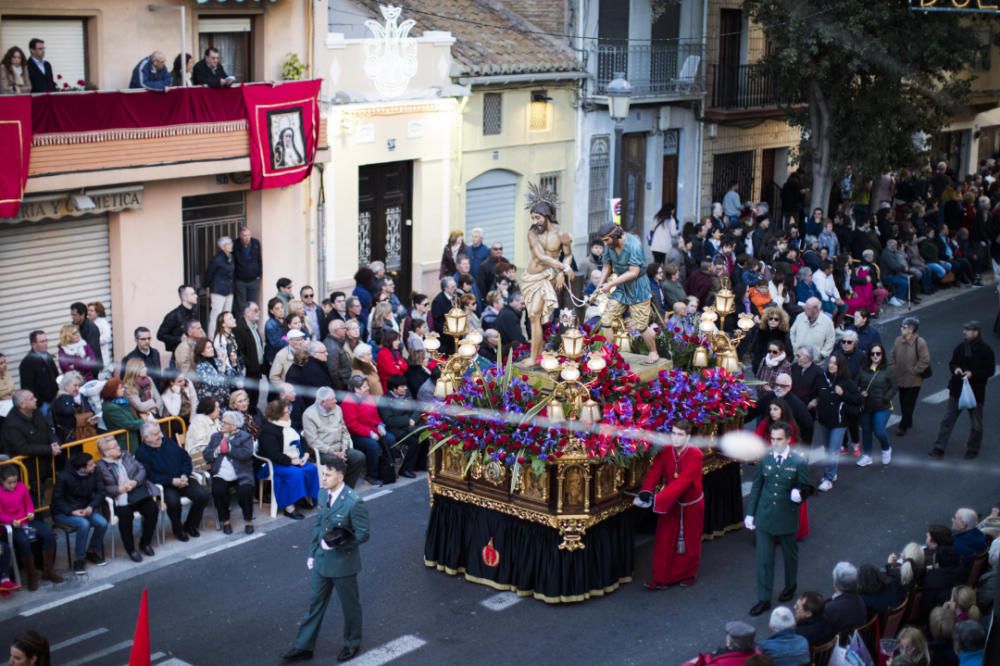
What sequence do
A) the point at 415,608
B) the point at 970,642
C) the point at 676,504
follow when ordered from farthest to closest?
the point at 676,504 < the point at 415,608 < the point at 970,642

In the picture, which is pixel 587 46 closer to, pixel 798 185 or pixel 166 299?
pixel 798 185

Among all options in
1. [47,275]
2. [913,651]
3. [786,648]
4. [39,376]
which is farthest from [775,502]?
[47,275]

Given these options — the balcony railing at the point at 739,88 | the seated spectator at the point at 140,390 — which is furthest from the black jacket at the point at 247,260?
the balcony railing at the point at 739,88

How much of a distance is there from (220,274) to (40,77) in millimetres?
3643

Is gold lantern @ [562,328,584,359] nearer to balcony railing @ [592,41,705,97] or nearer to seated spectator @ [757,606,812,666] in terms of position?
seated spectator @ [757,606,812,666]

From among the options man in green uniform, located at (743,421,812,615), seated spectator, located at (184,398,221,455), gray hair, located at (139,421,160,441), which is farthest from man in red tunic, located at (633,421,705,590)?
gray hair, located at (139,421,160,441)

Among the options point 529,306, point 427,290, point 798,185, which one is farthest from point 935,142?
point 529,306

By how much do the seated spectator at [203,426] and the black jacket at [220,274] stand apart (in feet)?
16.3

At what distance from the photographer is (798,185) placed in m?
33.4

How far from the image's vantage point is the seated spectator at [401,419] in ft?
59.9

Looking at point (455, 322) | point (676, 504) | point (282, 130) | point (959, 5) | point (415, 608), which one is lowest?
point (415, 608)

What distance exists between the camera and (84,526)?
14672 mm

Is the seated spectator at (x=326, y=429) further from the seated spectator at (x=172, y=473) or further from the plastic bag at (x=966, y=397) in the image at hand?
the plastic bag at (x=966, y=397)

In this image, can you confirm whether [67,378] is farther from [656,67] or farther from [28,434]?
[656,67]
